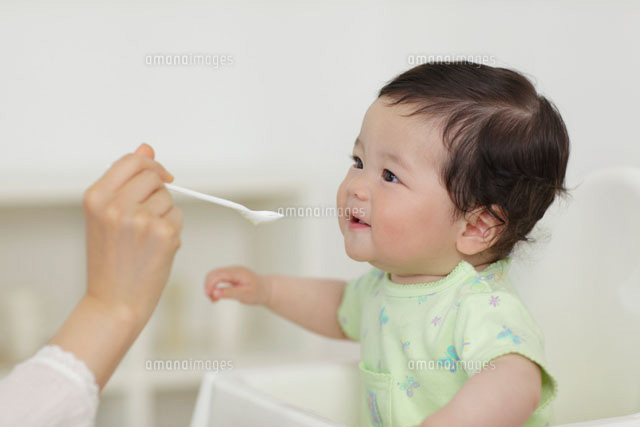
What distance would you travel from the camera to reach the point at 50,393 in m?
0.54

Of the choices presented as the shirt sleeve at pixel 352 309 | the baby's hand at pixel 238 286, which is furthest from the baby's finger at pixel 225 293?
the shirt sleeve at pixel 352 309

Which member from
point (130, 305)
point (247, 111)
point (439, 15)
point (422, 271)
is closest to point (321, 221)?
point (247, 111)

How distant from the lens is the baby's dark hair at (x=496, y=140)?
32.0 inches

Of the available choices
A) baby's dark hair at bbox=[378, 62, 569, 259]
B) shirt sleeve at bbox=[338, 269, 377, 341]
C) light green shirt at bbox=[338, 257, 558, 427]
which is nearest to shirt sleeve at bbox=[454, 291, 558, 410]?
light green shirt at bbox=[338, 257, 558, 427]

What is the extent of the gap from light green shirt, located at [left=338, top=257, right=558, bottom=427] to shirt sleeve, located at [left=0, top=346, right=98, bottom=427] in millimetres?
366

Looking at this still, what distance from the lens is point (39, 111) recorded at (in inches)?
77.8

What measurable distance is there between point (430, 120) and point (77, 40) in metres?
1.45

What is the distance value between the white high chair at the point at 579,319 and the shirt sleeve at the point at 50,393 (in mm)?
275

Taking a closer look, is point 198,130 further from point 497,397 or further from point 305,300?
point 497,397

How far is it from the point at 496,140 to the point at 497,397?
0.29 meters

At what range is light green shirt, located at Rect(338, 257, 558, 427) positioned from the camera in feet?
2.41

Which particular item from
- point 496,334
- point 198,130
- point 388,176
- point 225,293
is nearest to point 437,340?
point 496,334

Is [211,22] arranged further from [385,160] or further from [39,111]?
[385,160]

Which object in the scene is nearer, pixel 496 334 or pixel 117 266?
pixel 117 266
